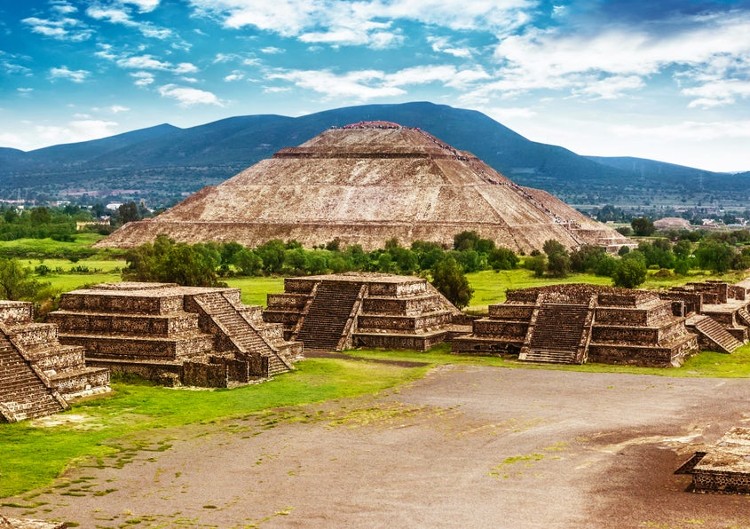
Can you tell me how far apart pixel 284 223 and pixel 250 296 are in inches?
3156

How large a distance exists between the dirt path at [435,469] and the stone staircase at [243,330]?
283 inches

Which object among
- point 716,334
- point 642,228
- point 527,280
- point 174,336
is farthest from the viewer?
point 642,228

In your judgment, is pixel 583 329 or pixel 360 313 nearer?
pixel 583 329

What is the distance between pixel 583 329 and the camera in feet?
161

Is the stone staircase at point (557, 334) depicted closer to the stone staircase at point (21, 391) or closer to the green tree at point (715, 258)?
the stone staircase at point (21, 391)

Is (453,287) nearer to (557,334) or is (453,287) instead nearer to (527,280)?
(557,334)

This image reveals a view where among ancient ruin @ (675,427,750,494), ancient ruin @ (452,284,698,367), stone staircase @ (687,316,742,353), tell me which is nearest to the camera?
ancient ruin @ (675,427,750,494)

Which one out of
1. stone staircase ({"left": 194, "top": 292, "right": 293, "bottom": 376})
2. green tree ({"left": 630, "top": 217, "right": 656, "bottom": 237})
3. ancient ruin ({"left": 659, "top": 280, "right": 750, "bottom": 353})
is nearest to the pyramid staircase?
ancient ruin ({"left": 659, "top": 280, "right": 750, "bottom": 353})

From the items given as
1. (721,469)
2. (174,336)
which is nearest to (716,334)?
(174,336)

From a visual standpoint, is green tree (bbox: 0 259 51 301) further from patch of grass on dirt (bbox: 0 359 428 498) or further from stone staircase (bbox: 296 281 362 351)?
patch of grass on dirt (bbox: 0 359 428 498)

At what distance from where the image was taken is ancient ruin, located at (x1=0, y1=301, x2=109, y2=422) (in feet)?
108

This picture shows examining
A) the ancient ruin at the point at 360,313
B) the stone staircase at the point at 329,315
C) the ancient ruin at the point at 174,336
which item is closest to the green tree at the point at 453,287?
the ancient ruin at the point at 360,313

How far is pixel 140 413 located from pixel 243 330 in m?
11.3

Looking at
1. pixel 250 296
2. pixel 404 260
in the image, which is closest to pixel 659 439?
pixel 250 296
